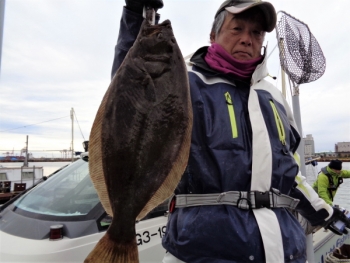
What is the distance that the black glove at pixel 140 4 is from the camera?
1881 mm

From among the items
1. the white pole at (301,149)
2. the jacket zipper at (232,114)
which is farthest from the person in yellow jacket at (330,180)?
the jacket zipper at (232,114)

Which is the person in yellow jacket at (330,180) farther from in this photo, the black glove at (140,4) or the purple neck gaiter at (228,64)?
the black glove at (140,4)

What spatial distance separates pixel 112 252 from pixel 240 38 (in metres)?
1.78

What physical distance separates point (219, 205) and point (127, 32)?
1303 mm

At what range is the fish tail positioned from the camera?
1.48 meters

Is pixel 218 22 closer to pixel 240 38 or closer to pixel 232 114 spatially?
pixel 240 38

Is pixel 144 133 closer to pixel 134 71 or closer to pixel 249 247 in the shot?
pixel 134 71

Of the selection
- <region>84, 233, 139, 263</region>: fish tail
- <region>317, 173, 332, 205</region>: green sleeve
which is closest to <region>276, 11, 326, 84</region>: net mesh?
<region>84, 233, 139, 263</region>: fish tail

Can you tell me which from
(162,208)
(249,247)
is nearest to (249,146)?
(249,247)

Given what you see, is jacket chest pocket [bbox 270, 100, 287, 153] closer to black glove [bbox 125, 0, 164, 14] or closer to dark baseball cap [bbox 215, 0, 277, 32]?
dark baseball cap [bbox 215, 0, 277, 32]

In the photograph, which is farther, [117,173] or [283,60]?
[283,60]

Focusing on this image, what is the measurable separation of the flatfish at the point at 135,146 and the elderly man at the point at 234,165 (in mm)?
204

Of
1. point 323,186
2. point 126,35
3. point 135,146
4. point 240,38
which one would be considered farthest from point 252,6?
A: point 323,186

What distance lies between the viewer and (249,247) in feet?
5.40
